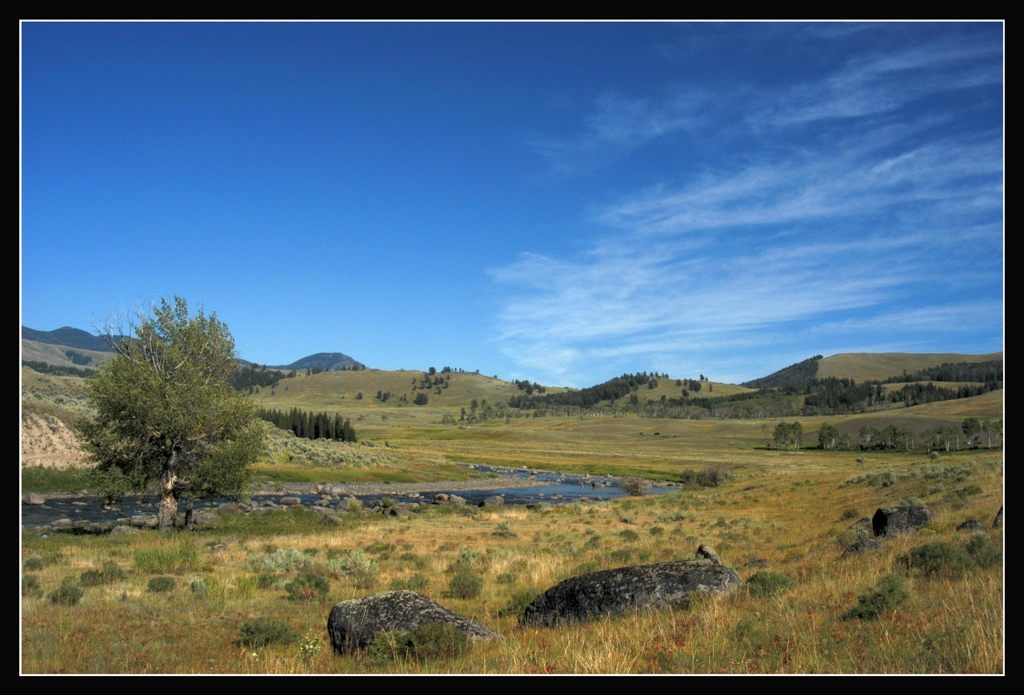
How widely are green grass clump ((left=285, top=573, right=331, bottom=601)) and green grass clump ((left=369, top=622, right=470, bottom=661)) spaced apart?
8.01 metres

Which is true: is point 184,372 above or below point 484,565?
above

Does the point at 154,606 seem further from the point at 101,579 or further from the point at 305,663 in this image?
the point at 305,663

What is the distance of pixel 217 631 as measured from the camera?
11.2 m

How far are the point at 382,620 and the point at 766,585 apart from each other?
7.19m

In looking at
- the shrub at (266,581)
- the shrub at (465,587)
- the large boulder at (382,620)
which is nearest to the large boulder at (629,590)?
the large boulder at (382,620)

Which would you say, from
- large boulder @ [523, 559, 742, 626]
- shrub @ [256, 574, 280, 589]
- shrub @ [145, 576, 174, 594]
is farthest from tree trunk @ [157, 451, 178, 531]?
large boulder @ [523, 559, 742, 626]

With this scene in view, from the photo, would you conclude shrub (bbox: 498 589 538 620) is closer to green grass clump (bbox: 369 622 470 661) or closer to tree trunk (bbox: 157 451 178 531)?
green grass clump (bbox: 369 622 470 661)

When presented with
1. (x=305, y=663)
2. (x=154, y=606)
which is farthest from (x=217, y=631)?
(x=305, y=663)

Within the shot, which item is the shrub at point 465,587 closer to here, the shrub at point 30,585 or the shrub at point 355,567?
the shrub at point 355,567

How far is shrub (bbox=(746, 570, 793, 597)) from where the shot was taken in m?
10.9

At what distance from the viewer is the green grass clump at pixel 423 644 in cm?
781

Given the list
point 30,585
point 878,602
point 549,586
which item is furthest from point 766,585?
point 30,585
